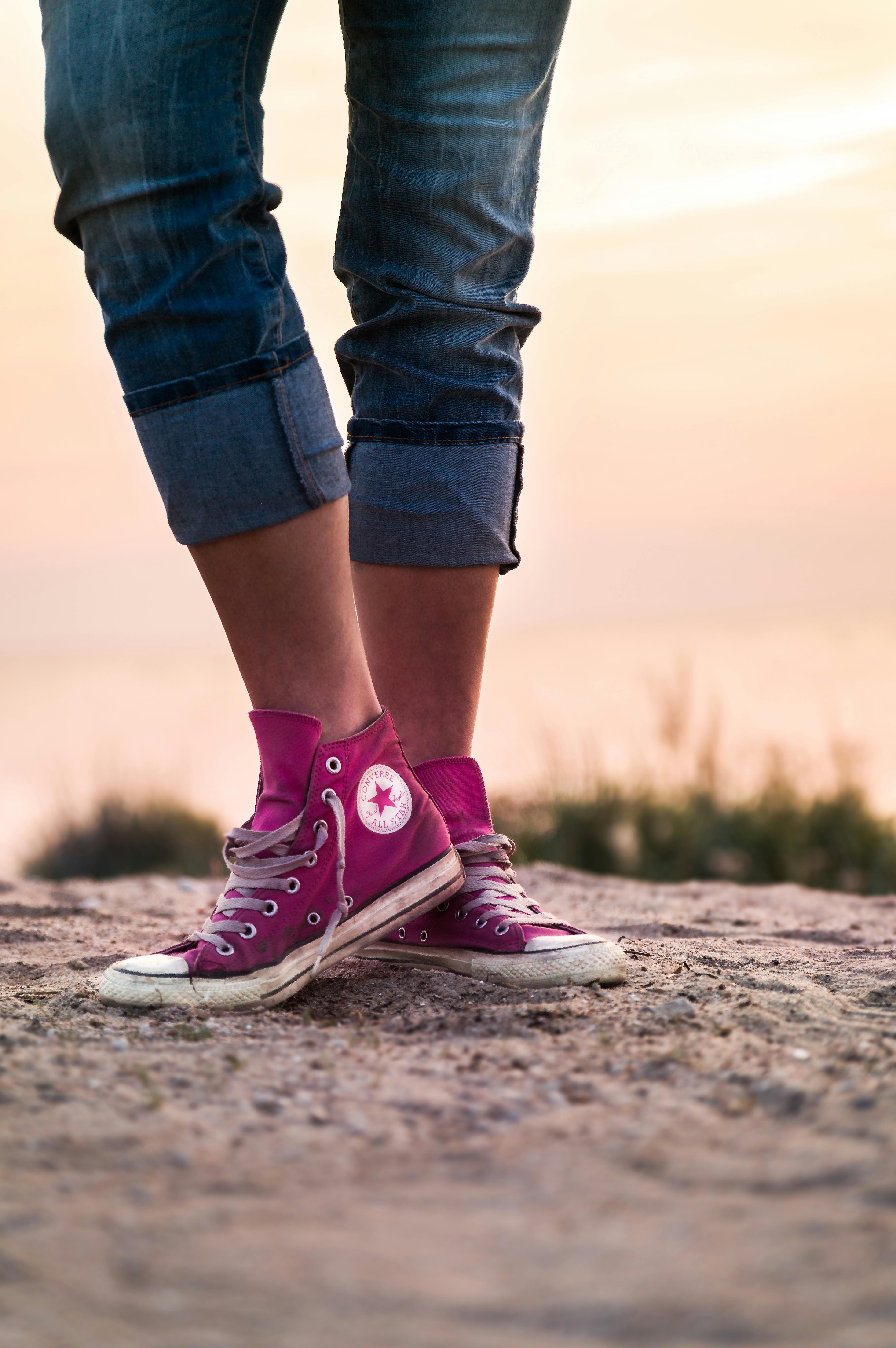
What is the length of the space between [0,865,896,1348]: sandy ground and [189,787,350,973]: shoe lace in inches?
4.6

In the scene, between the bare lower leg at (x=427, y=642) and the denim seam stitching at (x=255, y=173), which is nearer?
the denim seam stitching at (x=255, y=173)

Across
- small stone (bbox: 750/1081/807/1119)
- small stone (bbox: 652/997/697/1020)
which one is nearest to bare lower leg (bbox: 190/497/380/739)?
small stone (bbox: 652/997/697/1020)

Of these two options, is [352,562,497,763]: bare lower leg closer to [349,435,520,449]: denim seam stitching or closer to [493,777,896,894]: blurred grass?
[349,435,520,449]: denim seam stitching

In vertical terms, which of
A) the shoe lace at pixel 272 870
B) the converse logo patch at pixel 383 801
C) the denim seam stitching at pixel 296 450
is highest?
the denim seam stitching at pixel 296 450

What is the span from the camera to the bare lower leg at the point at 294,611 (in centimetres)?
132

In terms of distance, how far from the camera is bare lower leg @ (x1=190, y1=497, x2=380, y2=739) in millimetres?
1323

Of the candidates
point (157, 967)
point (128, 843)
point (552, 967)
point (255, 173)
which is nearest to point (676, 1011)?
point (552, 967)

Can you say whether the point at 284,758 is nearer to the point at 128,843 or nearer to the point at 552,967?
the point at 552,967

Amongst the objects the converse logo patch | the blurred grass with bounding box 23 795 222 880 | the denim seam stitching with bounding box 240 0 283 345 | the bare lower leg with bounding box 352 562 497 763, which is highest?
the denim seam stitching with bounding box 240 0 283 345

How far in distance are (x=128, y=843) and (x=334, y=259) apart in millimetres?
3702

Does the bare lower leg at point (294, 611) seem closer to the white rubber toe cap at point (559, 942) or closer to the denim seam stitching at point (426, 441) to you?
the denim seam stitching at point (426, 441)

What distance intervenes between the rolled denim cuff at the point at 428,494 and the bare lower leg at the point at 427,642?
0.02 meters

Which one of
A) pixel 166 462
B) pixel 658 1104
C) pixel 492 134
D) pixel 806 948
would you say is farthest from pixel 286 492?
pixel 806 948

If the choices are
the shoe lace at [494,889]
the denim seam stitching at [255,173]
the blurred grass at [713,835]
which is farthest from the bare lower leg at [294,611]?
the blurred grass at [713,835]
